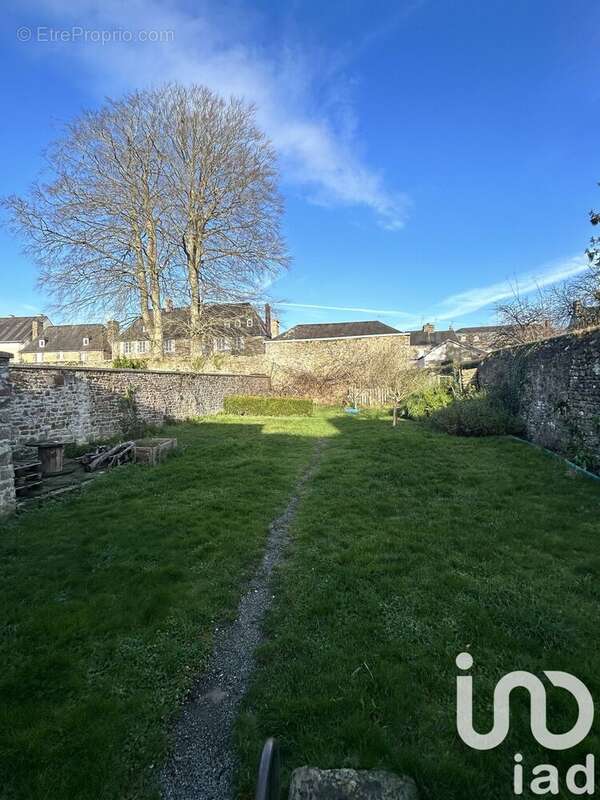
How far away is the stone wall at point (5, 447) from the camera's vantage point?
5.84 metres

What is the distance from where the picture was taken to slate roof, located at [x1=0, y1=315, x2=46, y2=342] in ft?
154

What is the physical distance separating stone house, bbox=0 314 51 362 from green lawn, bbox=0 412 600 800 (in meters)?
49.4

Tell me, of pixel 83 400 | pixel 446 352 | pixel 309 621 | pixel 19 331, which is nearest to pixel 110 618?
pixel 309 621

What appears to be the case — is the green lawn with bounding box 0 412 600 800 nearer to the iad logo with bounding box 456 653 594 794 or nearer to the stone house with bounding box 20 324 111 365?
the iad logo with bounding box 456 653 594 794

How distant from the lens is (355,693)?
259cm

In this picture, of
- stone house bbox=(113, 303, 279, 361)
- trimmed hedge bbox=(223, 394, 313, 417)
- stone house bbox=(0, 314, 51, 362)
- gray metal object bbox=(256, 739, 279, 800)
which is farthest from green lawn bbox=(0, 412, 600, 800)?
stone house bbox=(0, 314, 51, 362)

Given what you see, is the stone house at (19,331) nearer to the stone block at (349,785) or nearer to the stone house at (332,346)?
the stone house at (332,346)

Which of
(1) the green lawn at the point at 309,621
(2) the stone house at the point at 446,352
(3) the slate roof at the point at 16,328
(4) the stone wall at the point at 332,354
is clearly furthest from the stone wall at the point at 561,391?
(3) the slate roof at the point at 16,328

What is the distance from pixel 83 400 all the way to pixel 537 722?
11754 millimetres

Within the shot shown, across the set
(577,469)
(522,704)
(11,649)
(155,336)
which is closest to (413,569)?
(522,704)

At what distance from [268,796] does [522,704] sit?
196cm

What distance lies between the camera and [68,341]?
151 ft

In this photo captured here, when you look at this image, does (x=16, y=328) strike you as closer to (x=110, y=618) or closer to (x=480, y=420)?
(x=480, y=420)

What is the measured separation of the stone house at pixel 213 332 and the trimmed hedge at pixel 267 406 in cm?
414
